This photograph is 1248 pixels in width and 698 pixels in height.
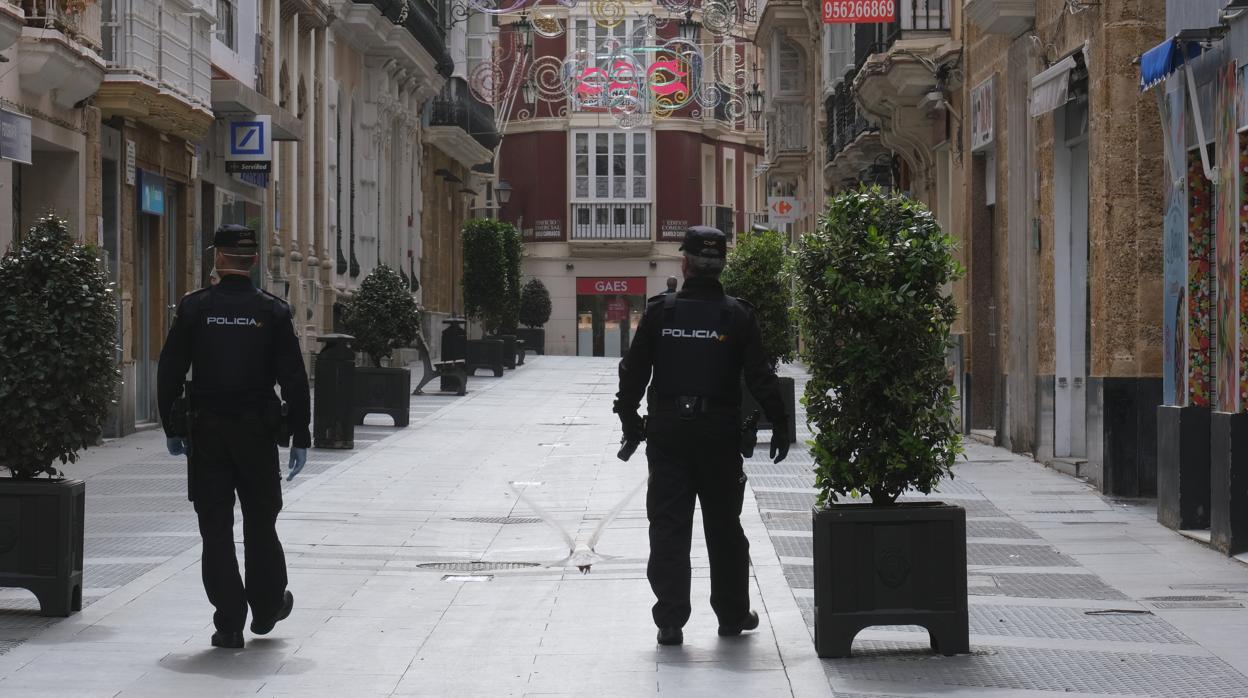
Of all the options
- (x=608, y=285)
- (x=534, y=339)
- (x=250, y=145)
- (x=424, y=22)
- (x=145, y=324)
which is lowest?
(x=534, y=339)

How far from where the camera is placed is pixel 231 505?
28.8 feet

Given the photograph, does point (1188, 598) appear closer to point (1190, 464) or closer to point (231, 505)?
point (1190, 464)

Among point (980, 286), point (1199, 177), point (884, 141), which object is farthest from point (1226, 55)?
point (884, 141)

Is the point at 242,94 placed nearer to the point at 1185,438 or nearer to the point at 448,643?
the point at 1185,438

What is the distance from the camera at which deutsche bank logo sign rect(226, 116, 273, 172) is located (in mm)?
26984

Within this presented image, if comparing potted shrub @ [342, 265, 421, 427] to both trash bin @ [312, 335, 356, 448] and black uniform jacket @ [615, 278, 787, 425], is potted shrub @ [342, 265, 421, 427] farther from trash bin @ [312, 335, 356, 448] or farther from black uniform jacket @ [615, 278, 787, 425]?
black uniform jacket @ [615, 278, 787, 425]

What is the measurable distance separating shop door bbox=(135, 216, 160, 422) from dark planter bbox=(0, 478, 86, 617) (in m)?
13.7

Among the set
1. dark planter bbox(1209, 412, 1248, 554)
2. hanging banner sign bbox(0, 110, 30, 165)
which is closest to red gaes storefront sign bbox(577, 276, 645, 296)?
hanging banner sign bbox(0, 110, 30, 165)

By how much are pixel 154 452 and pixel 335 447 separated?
5.87 ft

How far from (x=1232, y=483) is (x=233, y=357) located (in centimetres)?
607

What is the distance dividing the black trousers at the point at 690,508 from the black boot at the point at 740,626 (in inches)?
1.3

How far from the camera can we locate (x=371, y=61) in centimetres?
4094

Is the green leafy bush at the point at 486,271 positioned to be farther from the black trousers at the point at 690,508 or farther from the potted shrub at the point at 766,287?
the black trousers at the point at 690,508

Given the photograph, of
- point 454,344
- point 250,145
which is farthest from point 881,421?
point 454,344
